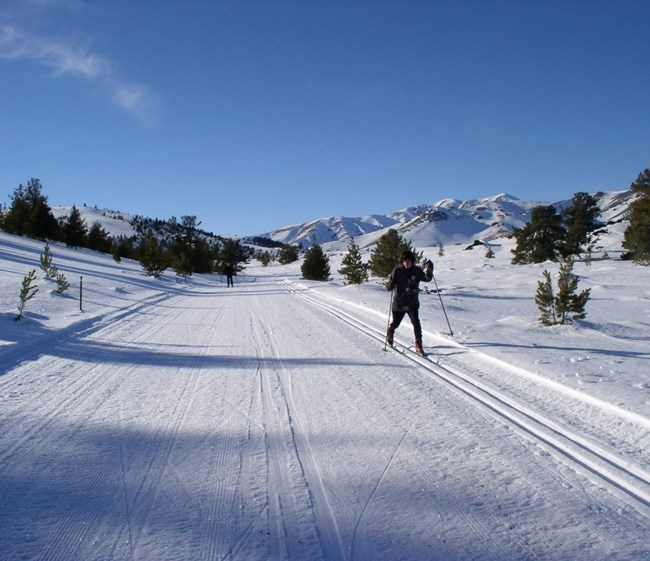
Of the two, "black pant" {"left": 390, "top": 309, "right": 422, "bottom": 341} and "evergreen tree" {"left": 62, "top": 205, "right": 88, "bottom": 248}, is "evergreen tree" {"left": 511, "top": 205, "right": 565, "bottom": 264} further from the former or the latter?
"evergreen tree" {"left": 62, "top": 205, "right": 88, "bottom": 248}

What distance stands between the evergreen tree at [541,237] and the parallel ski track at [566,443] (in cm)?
3871

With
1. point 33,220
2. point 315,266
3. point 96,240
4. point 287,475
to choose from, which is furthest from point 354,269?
point 96,240

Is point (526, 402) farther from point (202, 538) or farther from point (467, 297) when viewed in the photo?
point (467, 297)

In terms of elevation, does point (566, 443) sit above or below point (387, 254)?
below

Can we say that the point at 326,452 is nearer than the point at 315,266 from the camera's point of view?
Yes

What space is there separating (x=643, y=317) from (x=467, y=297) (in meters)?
7.72

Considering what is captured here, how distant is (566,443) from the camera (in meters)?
4.03

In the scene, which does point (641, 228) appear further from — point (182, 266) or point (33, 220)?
point (33, 220)

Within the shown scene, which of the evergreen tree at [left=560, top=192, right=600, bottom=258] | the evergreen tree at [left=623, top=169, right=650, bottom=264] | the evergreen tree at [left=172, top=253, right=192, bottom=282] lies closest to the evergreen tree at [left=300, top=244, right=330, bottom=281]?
the evergreen tree at [left=172, top=253, right=192, bottom=282]

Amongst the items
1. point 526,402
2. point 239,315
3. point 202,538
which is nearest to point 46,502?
point 202,538

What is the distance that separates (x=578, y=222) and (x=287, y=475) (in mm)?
44943

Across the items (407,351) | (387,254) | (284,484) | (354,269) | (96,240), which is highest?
(96,240)

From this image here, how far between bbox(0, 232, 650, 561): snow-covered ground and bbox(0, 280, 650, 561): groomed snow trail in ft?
0.05

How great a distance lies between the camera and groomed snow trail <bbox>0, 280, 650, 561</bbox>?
265 centimetres
